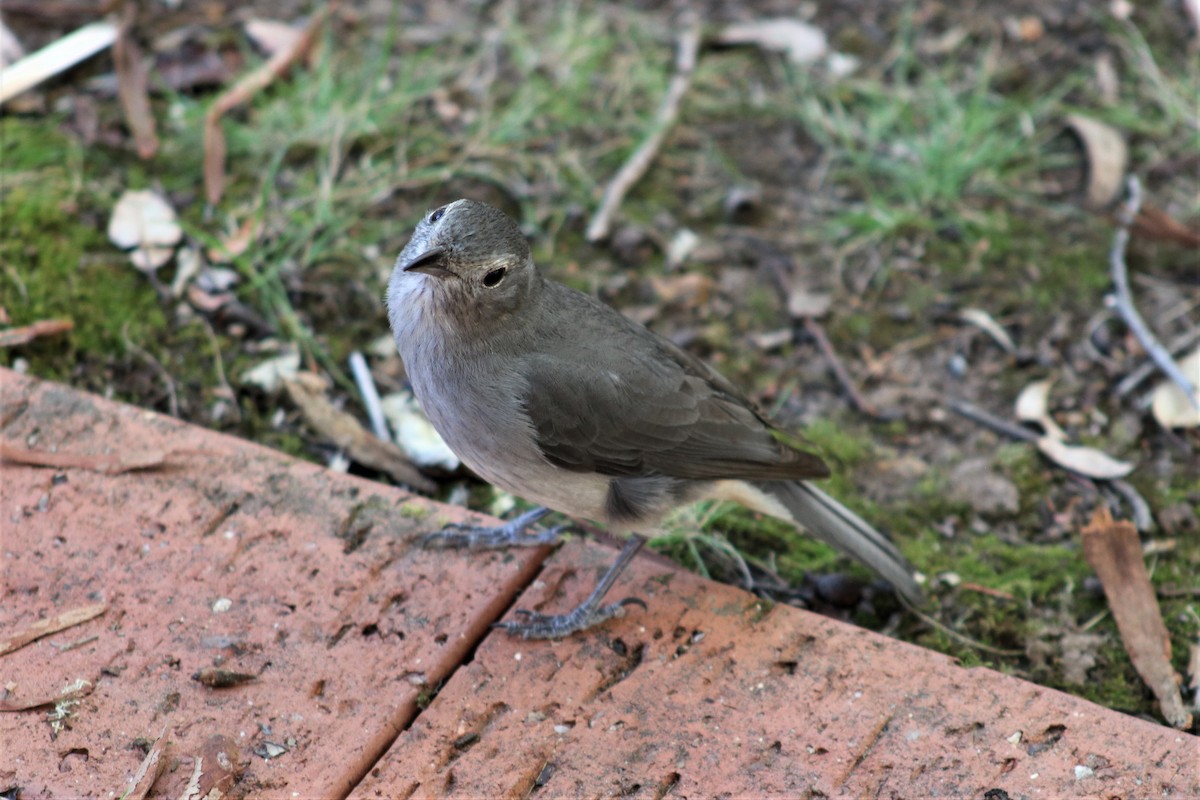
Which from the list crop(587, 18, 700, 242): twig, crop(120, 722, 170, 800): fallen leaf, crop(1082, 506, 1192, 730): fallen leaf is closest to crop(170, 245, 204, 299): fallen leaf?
crop(587, 18, 700, 242): twig

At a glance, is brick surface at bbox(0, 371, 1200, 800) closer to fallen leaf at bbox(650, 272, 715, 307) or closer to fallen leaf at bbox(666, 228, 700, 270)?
fallen leaf at bbox(650, 272, 715, 307)

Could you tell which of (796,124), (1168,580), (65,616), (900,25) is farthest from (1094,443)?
(65,616)

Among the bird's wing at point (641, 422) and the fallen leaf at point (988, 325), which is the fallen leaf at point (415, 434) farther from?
the fallen leaf at point (988, 325)

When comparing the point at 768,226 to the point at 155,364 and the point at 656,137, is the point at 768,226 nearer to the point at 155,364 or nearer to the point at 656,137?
the point at 656,137

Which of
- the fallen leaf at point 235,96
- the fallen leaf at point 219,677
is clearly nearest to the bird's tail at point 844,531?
the fallen leaf at point 219,677

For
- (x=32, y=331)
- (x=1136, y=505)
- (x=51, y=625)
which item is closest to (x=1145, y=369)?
(x=1136, y=505)

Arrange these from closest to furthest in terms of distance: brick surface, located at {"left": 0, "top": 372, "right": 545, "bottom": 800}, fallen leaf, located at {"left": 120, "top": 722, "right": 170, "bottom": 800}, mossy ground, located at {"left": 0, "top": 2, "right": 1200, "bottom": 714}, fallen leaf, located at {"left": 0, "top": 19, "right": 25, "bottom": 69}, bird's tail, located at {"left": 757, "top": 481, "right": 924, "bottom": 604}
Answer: fallen leaf, located at {"left": 120, "top": 722, "right": 170, "bottom": 800} < brick surface, located at {"left": 0, "top": 372, "right": 545, "bottom": 800} < bird's tail, located at {"left": 757, "top": 481, "right": 924, "bottom": 604} < mossy ground, located at {"left": 0, "top": 2, "right": 1200, "bottom": 714} < fallen leaf, located at {"left": 0, "top": 19, "right": 25, "bottom": 69}
